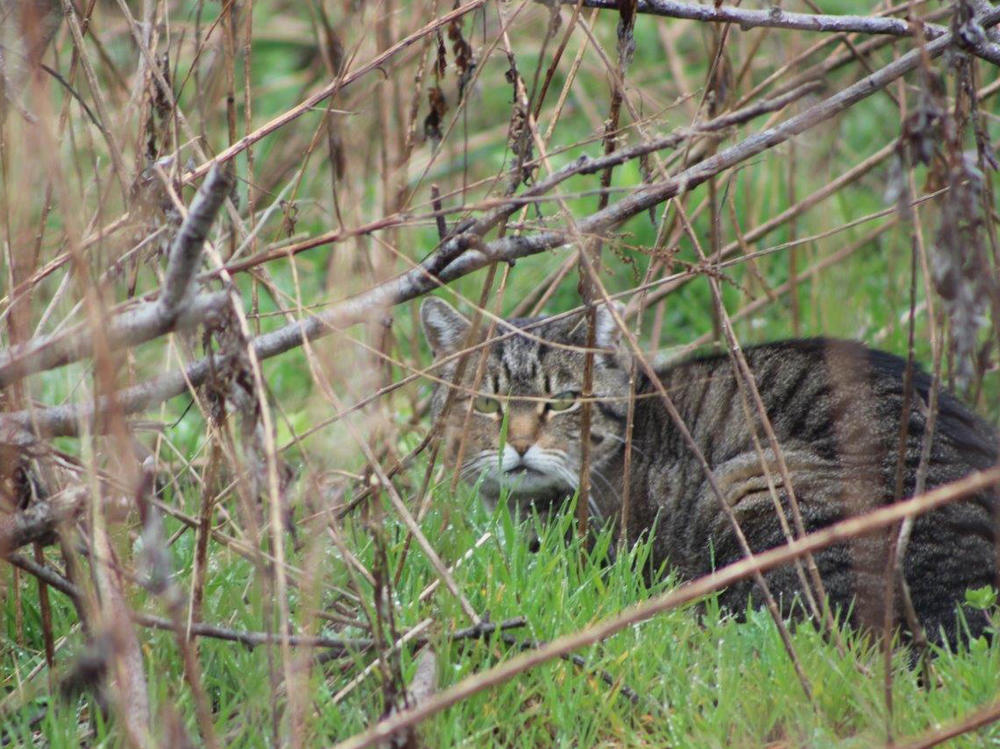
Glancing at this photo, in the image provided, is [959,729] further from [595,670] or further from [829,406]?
[829,406]

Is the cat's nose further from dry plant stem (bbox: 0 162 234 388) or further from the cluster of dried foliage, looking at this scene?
dry plant stem (bbox: 0 162 234 388)

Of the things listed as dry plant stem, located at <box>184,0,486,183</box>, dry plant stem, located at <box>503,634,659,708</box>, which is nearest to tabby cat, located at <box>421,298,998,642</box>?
dry plant stem, located at <box>503,634,659,708</box>

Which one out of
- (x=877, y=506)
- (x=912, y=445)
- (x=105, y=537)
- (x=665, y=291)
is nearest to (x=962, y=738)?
(x=877, y=506)

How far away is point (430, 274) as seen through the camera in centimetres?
222

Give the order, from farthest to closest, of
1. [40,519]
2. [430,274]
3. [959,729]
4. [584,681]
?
1. [584,681]
2. [430,274]
3. [40,519]
4. [959,729]

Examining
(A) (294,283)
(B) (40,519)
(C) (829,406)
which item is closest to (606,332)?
(C) (829,406)

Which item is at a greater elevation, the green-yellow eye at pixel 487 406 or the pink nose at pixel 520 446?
the green-yellow eye at pixel 487 406

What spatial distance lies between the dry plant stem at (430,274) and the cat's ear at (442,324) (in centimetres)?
150

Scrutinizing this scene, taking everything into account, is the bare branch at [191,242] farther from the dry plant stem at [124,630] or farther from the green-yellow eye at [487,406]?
the green-yellow eye at [487,406]

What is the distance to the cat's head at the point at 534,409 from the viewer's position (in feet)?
12.3

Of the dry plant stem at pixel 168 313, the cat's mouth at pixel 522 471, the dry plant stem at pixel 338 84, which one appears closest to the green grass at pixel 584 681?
the dry plant stem at pixel 168 313

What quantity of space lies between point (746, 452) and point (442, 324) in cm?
110

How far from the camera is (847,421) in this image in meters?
3.35

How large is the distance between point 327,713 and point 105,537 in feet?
1.73
